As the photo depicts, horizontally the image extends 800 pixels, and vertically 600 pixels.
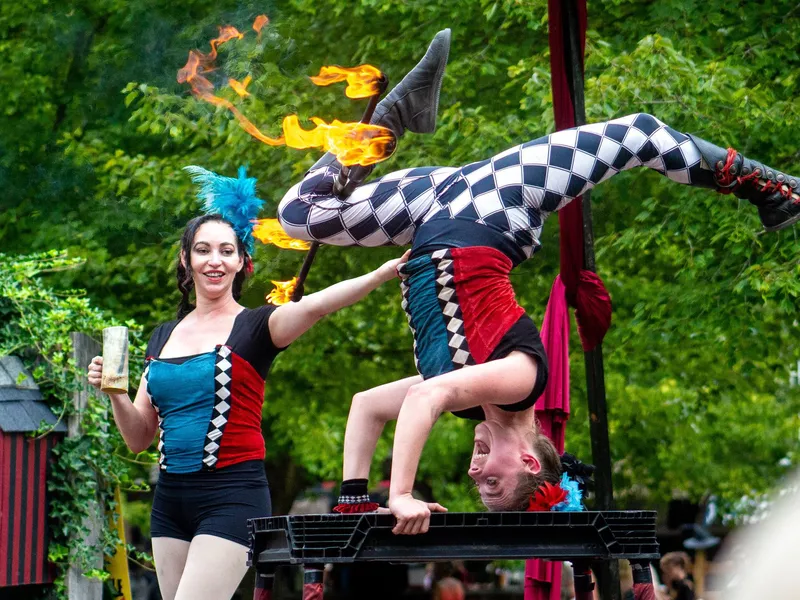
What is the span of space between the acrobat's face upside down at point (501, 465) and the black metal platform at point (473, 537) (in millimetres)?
421

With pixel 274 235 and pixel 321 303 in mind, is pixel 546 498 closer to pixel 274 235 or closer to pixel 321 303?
pixel 321 303

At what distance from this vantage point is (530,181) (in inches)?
138

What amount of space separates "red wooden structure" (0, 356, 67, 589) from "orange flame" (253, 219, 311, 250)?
8.10 ft

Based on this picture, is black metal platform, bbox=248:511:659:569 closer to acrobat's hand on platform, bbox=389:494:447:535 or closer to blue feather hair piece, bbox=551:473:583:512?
acrobat's hand on platform, bbox=389:494:447:535

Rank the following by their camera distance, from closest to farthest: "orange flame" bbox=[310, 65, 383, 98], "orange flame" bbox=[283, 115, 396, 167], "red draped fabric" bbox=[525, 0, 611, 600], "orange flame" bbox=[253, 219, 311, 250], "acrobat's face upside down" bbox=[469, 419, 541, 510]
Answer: "acrobat's face upside down" bbox=[469, 419, 541, 510] < "orange flame" bbox=[283, 115, 396, 167] < "orange flame" bbox=[310, 65, 383, 98] < "orange flame" bbox=[253, 219, 311, 250] < "red draped fabric" bbox=[525, 0, 611, 600]

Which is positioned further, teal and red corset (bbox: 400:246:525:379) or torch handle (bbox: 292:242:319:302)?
torch handle (bbox: 292:242:319:302)

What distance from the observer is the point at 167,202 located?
8672 mm

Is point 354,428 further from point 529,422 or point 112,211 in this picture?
point 112,211

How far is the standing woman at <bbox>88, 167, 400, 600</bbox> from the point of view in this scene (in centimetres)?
358

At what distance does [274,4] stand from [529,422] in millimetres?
6061

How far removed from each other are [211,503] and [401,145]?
16.7 ft

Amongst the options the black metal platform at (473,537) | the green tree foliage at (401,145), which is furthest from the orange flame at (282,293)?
the green tree foliage at (401,145)

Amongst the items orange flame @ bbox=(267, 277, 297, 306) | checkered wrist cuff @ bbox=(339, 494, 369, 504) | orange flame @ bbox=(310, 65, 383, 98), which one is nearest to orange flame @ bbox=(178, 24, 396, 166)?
orange flame @ bbox=(310, 65, 383, 98)

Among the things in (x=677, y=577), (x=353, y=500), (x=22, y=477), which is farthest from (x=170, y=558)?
(x=677, y=577)
